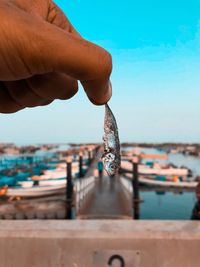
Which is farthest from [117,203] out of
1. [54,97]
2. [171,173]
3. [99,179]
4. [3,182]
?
[171,173]

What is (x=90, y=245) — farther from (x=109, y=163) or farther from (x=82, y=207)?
(x=82, y=207)

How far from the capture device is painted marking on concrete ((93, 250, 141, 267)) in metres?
2.32

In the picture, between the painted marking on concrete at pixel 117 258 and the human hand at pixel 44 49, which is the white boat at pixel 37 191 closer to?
the painted marking on concrete at pixel 117 258

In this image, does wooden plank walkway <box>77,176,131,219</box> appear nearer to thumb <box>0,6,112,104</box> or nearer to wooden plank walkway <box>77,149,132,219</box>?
wooden plank walkway <box>77,149,132,219</box>

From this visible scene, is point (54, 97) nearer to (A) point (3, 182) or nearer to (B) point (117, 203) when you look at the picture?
(B) point (117, 203)

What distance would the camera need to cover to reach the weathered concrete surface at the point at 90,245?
2.31 m

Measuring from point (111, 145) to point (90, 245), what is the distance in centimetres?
116

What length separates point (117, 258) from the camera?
2.35 meters

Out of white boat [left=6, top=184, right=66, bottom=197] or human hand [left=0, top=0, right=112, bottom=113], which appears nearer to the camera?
human hand [left=0, top=0, right=112, bottom=113]

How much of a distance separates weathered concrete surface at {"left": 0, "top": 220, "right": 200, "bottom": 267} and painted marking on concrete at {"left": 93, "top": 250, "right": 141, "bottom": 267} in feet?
0.10

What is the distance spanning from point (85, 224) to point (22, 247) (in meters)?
0.65

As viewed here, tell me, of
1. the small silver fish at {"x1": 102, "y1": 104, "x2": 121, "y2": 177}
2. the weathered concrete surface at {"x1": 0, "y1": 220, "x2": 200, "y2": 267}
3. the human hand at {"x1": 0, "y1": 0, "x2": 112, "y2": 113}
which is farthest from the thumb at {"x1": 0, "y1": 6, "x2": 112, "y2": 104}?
the weathered concrete surface at {"x1": 0, "y1": 220, "x2": 200, "y2": 267}

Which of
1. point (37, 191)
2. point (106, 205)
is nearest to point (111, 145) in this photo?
point (106, 205)

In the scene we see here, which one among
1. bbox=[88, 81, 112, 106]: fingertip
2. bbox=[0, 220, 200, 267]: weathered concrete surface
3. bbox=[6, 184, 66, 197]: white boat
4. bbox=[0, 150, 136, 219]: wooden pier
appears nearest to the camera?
bbox=[88, 81, 112, 106]: fingertip
